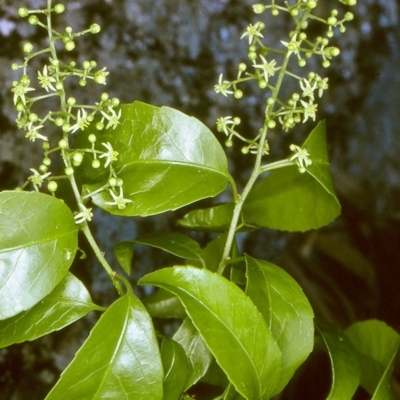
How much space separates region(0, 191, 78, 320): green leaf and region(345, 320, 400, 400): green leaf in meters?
0.46

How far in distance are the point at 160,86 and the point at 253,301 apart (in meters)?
0.49

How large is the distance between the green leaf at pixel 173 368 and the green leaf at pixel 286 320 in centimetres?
11

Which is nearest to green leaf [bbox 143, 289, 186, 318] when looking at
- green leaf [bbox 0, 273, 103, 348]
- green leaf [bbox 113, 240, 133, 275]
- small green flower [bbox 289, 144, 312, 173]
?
green leaf [bbox 113, 240, 133, 275]

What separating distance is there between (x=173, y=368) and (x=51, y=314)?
154mm

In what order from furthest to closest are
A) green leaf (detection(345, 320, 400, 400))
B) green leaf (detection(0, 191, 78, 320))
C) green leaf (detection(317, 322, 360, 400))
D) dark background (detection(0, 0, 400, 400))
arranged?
dark background (detection(0, 0, 400, 400)) → green leaf (detection(345, 320, 400, 400)) → green leaf (detection(317, 322, 360, 400)) → green leaf (detection(0, 191, 78, 320))

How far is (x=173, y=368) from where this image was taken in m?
0.70

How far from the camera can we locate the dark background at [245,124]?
99 cm

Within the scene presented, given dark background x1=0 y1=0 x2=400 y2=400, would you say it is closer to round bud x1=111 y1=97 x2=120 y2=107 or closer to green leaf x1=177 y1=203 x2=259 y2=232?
green leaf x1=177 y1=203 x2=259 y2=232

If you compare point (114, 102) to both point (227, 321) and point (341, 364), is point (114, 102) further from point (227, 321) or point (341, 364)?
point (341, 364)

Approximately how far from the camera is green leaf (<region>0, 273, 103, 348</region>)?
67 cm

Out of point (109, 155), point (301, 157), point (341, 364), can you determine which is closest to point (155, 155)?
point (109, 155)

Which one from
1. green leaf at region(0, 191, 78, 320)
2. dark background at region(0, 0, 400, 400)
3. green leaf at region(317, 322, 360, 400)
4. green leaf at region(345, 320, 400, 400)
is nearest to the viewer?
green leaf at region(0, 191, 78, 320)

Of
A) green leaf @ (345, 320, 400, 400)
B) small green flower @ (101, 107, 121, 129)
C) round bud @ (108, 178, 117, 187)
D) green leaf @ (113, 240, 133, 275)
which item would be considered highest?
small green flower @ (101, 107, 121, 129)

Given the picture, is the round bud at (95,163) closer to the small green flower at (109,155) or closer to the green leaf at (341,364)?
the small green flower at (109,155)
